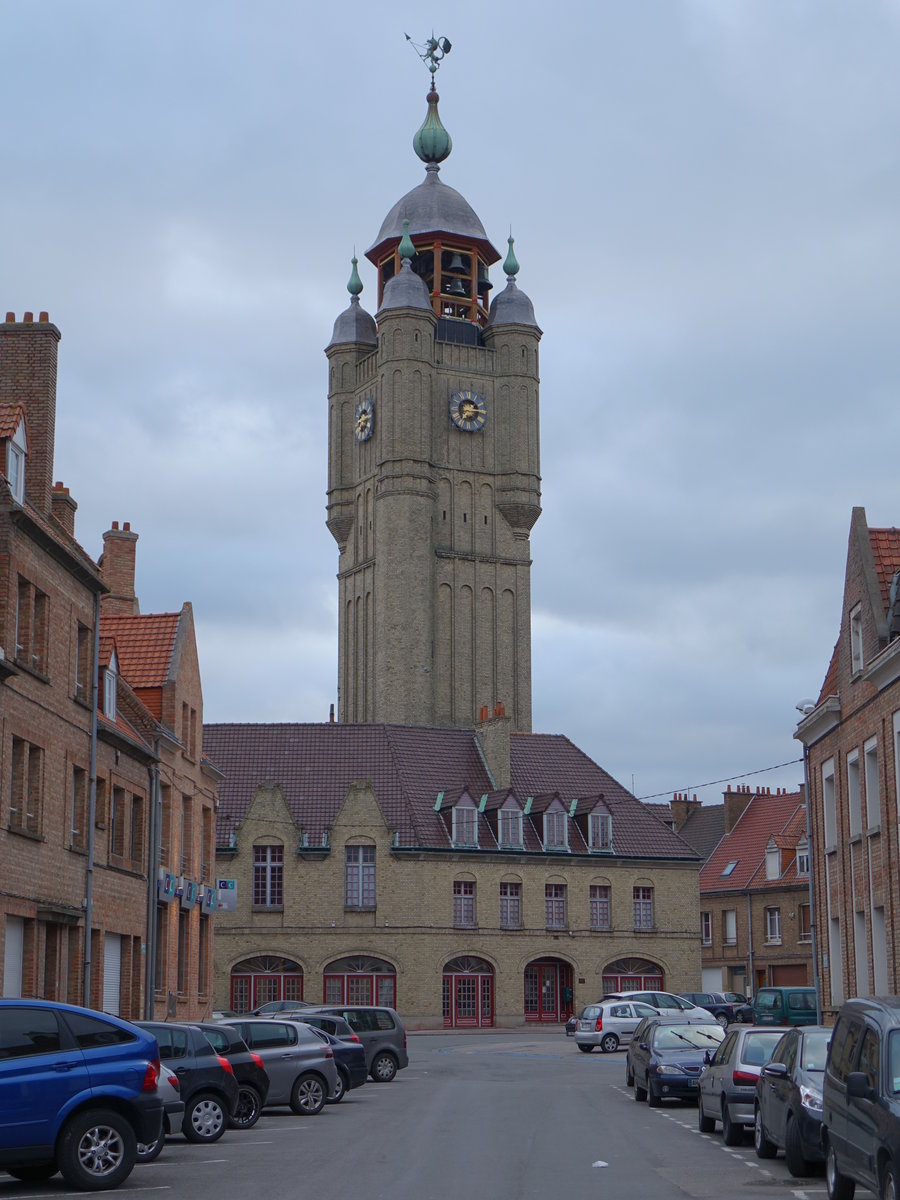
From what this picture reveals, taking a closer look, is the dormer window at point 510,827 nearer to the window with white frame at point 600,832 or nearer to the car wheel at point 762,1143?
the window with white frame at point 600,832

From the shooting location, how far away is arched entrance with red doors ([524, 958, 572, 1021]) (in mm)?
66875

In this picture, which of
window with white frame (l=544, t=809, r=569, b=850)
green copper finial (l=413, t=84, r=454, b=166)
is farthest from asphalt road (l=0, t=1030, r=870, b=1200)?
green copper finial (l=413, t=84, r=454, b=166)

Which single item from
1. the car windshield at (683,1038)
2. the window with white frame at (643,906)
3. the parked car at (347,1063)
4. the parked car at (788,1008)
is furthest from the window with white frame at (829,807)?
the window with white frame at (643,906)

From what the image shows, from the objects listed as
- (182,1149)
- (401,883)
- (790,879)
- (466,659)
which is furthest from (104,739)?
(466,659)

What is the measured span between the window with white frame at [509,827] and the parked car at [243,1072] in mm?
43839

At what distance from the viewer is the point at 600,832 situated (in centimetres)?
6950

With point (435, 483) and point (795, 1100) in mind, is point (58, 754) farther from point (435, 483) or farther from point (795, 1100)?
point (435, 483)

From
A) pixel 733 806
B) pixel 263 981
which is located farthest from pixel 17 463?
pixel 733 806

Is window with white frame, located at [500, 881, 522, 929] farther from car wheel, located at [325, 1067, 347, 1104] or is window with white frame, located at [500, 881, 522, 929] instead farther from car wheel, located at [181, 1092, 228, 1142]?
car wheel, located at [181, 1092, 228, 1142]

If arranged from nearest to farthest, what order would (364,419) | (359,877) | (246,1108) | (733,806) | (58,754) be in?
(246,1108)
(58,754)
(359,877)
(733,806)
(364,419)

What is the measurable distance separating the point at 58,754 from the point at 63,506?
684 centimetres

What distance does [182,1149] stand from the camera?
20953mm

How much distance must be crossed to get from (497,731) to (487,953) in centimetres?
937

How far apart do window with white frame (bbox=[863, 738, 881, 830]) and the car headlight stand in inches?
586
